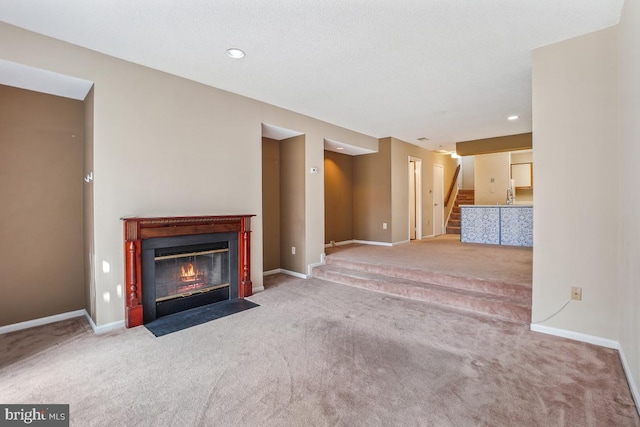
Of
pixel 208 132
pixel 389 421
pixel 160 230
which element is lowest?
pixel 389 421

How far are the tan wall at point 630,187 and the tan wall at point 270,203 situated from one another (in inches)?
170

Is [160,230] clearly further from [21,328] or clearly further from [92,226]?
[21,328]

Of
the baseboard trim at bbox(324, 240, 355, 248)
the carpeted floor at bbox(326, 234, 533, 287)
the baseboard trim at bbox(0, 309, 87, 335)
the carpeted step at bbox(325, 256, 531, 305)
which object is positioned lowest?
the baseboard trim at bbox(0, 309, 87, 335)

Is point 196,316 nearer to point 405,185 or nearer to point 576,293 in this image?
point 576,293

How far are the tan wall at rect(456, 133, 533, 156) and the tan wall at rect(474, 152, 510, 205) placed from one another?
223cm

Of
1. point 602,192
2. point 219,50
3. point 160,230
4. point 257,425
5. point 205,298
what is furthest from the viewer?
point 205,298

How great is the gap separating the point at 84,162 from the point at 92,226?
0.86 metres

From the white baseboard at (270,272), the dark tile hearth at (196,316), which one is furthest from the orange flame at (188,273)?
the white baseboard at (270,272)

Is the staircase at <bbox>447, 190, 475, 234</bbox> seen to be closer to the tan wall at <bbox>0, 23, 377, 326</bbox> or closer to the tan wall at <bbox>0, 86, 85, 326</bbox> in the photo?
the tan wall at <bbox>0, 23, 377, 326</bbox>

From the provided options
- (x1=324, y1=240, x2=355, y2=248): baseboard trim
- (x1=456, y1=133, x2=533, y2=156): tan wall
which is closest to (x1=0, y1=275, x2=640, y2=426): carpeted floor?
(x1=324, y1=240, x2=355, y2=248): baseboard trim

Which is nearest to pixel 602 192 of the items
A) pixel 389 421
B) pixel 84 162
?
pixel 389 421

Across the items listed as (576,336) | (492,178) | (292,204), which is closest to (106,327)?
(292,204)

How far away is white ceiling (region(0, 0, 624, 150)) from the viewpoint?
7.26 feet

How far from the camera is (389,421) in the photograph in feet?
5.45
